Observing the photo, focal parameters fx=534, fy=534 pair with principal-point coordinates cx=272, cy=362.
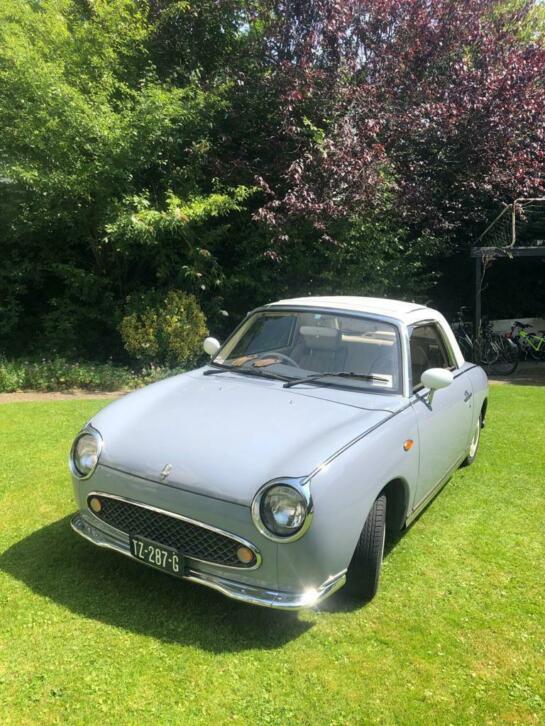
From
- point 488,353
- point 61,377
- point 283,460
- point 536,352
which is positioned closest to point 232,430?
point 283,460

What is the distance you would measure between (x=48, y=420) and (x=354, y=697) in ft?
16.8

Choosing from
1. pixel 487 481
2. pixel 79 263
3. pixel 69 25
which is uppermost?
pixel 69 25

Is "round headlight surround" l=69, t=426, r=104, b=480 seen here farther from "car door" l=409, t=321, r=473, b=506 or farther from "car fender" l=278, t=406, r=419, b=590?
"car door" l=409, t=321, r=473, b=506

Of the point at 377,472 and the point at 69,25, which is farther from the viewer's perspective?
the point at 69,25

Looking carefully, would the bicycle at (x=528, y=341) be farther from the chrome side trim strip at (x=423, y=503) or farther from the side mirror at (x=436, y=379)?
the side mirror at (x=436, y=379)

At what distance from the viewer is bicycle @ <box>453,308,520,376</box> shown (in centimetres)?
1105

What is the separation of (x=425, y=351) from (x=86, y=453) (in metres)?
2.49

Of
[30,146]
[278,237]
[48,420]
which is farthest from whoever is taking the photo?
[278,237]

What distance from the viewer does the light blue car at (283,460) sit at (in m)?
2.49

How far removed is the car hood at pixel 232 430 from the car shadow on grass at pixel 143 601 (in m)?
0.72

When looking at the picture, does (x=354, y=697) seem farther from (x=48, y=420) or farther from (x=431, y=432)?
(x=48, y=420)

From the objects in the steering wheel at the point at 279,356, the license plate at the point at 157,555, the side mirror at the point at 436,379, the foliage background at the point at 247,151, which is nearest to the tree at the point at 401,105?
the foliage background at the point at 247,151

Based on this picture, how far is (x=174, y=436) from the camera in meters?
2.90

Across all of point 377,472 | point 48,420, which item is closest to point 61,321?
point 48,420
